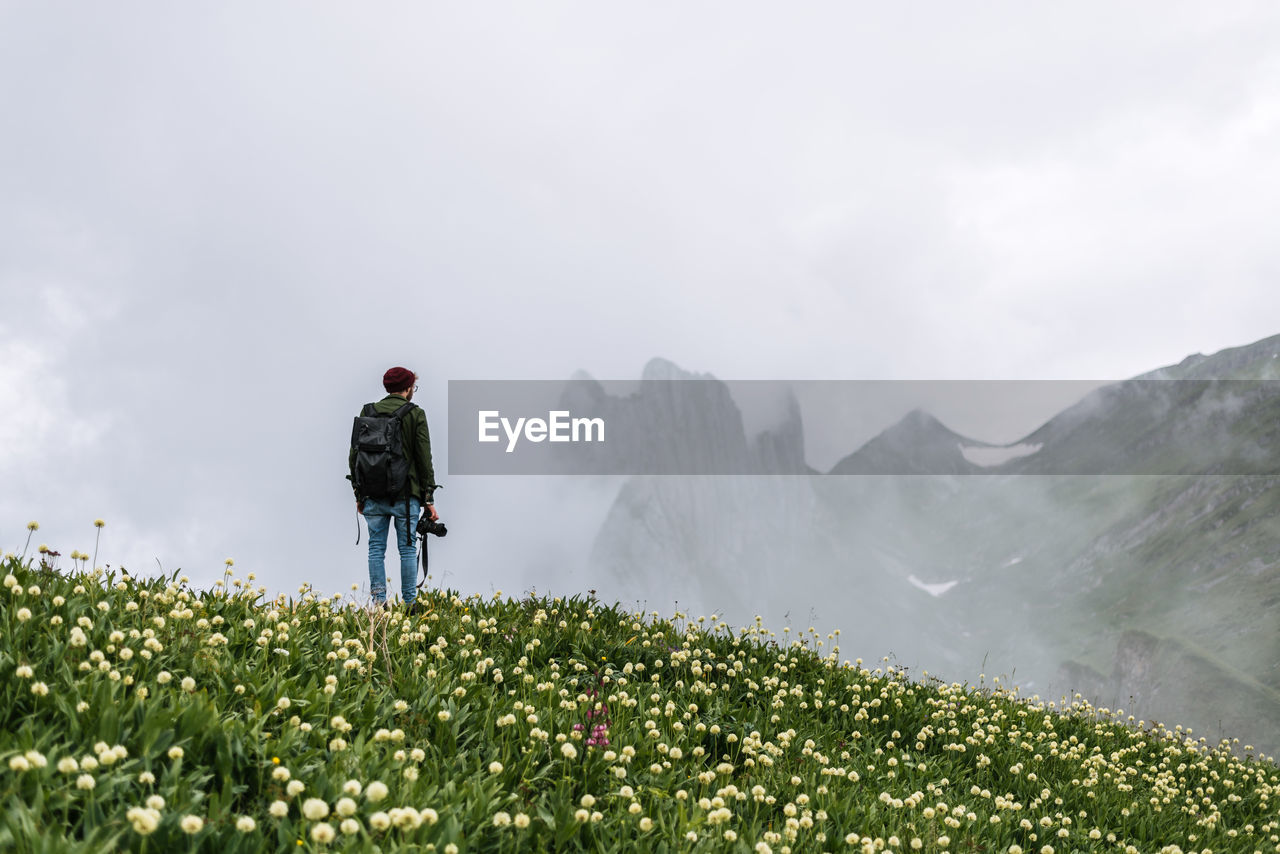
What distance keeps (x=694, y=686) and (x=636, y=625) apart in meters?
2.36

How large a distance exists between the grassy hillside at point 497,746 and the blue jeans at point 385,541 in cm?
60

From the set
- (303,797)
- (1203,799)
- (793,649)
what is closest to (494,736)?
(303,797)

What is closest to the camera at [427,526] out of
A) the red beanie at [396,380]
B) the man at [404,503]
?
the man at [404,503]

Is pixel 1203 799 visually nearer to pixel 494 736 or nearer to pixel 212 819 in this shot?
pixel 494 736

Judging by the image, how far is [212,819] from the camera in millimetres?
3707

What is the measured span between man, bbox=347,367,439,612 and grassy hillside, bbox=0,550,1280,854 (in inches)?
30.1

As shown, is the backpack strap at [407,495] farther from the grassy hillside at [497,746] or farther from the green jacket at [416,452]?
the grassy hillside at [497,746]

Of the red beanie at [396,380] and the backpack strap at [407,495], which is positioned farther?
the red beanie at [396,380]

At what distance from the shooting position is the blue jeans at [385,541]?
10.7 meters

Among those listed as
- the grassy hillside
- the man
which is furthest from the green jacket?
the grassy hillside

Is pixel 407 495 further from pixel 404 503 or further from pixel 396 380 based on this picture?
pixel 396 380

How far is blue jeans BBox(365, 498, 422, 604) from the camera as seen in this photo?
1068 cm

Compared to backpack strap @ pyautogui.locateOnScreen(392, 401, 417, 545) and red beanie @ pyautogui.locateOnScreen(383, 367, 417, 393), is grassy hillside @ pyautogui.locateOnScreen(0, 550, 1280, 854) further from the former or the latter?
red beanie @ pyautogui.locateOnScreen(383, 367, 417, 393)

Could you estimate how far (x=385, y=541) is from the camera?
35.7ft
